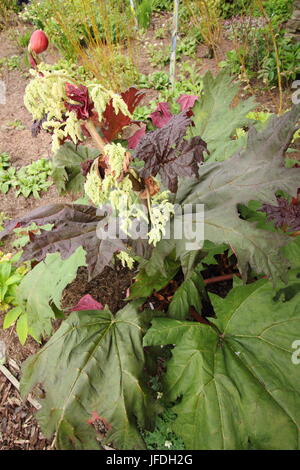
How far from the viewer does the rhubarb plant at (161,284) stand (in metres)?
0.87

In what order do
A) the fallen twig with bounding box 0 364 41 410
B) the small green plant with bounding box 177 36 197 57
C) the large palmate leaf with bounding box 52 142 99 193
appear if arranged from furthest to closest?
the small green plant with bounding box 177 36 197 57
the fallen twig with bounding box 0 364 41 410
the large palmate leaf with bounding box 52 142 99 193

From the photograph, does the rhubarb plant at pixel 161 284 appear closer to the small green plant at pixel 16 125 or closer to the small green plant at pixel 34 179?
the small green plant at pixel 34 179

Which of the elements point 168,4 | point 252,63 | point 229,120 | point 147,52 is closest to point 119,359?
point 229,120

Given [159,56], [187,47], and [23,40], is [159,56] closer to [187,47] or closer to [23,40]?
[187,47]

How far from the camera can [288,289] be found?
42.5 inches

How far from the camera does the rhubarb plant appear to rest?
2.87 ft

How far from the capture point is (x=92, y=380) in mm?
1092

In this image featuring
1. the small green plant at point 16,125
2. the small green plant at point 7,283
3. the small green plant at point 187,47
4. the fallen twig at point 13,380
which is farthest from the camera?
the small green plant at point 187,47

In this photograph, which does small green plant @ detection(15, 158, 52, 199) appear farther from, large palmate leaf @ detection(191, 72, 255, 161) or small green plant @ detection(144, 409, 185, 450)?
small green plant @ detection(144, 409, 185, 450)

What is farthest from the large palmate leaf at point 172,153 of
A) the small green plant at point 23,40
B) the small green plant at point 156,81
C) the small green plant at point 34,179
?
the small green plant at point 23,40

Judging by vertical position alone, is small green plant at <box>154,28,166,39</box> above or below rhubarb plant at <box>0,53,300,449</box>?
above

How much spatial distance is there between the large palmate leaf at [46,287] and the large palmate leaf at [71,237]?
22 cm

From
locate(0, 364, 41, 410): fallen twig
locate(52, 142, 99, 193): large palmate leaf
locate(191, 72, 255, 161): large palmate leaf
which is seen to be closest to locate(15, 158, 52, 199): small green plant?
locate(52, 142, 99, 193): large palmate leaf

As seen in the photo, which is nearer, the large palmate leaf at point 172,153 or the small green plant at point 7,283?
the large palmate leaf at point 172,153
